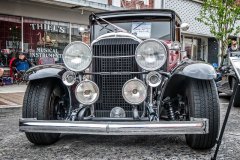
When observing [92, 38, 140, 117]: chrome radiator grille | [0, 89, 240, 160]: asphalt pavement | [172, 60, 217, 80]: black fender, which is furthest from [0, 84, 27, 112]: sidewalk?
[172, 60, 217, 80]: black fender

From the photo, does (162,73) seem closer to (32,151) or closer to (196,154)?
(196,154)

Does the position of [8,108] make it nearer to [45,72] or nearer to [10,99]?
[10,99]

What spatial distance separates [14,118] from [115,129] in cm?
359

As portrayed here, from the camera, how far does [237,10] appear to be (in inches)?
595

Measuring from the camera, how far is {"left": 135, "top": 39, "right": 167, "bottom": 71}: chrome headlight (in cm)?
386

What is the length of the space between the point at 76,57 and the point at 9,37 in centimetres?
885

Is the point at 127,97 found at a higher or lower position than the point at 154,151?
higher

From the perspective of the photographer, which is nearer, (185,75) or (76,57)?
(185,75)

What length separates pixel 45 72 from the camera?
165 inches

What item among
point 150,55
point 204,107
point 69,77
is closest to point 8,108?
point 69,77

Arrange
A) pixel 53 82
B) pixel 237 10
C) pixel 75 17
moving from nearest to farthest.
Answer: pixel 53 82 → pixel 75 17 → pixel 237 10

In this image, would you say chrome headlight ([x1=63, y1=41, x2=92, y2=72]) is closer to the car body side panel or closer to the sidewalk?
the car body side panel

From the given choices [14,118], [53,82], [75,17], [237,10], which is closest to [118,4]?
[75,17]

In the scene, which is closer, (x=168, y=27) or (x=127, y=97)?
(x=127, y=97)
